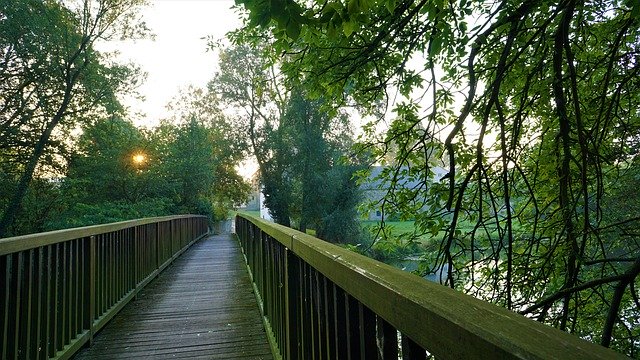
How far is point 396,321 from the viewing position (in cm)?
89

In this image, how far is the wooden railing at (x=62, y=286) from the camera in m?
2.31

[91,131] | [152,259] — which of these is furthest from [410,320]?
[91,131]

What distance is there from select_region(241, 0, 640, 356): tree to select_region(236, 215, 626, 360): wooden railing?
1.62m

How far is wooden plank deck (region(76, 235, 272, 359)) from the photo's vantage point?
339cm

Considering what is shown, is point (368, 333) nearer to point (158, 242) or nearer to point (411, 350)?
point (411, 350)

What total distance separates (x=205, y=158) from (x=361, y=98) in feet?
73.8

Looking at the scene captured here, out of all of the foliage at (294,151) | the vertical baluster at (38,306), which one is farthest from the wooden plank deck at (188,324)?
the foliage at (294,151)

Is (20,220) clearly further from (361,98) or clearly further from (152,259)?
(361,98)

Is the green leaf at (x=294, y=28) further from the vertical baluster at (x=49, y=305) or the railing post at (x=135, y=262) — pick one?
the railing post at (x=135, y=262)

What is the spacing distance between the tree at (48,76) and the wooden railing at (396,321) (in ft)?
54.5

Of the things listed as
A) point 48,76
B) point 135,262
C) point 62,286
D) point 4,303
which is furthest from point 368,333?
point 48,76

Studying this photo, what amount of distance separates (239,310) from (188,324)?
0.64 metres

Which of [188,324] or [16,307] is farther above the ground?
[16,307]

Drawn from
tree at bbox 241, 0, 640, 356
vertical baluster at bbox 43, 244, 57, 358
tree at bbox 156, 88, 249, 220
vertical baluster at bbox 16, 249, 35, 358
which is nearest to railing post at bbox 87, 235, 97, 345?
vertical baluster at bbox 43, 244, 57, 358
